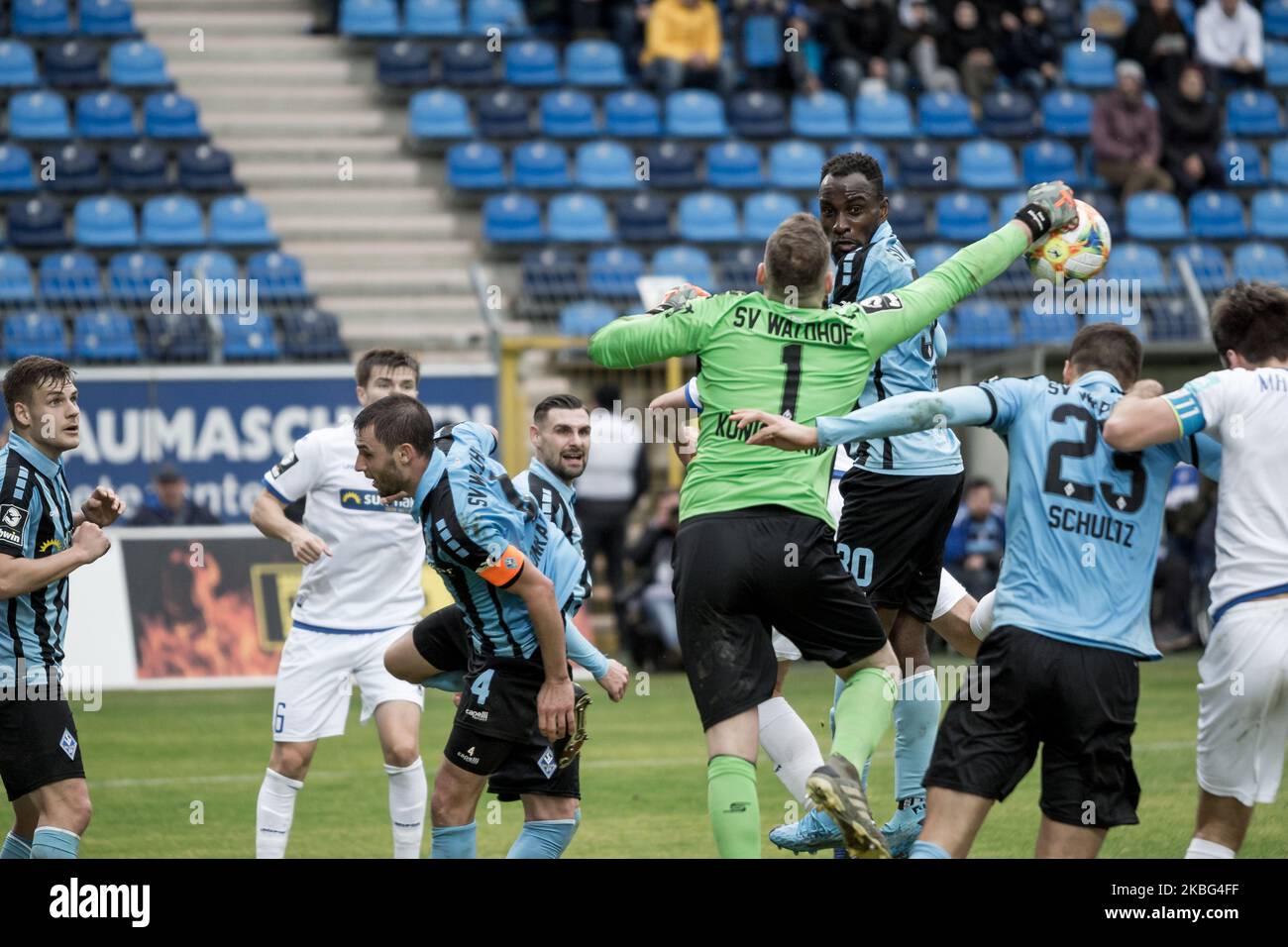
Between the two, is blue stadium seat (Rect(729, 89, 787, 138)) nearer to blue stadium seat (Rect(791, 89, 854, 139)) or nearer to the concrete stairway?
blue stadium seat (Rect(791, 89, 854, 139))

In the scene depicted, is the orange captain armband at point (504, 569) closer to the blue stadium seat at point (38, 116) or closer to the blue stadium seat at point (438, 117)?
the blue stadium seat at point (38, 116)

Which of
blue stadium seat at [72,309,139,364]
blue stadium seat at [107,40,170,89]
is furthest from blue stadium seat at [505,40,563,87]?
blue stadium seat at [72,309,139,364]

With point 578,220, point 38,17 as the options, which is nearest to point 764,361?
point 578,220

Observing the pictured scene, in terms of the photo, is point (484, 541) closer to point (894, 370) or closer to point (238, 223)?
point (894, 370)

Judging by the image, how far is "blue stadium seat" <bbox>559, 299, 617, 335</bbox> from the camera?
17750mm

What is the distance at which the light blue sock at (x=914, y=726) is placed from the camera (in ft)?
24.7

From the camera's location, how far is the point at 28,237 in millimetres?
18672

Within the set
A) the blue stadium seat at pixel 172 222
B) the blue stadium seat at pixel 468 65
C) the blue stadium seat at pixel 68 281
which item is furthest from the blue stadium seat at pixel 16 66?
the blue stadium seat at pixel 468 65

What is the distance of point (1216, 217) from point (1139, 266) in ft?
8.14
